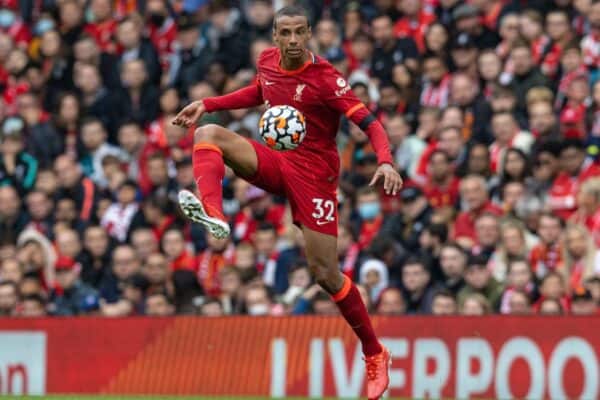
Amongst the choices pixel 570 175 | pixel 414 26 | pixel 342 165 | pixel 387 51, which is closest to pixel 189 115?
pixel 570 175

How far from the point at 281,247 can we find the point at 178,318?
1577 millimetres

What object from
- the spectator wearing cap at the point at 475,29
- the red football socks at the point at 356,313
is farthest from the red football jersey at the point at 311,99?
the spectator wearing cap at the point at 475,29

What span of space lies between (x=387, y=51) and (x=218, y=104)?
21.1 feet

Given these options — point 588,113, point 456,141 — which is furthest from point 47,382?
point 588,113

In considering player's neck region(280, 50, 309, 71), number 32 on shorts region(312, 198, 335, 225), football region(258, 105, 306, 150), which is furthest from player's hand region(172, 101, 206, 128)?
number 32 on shorts region(312, 198, 335, 225)

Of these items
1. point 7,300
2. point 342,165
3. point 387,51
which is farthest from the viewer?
point 387,51

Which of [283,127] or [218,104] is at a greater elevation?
[218,104]

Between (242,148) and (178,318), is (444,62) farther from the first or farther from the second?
(242,148)

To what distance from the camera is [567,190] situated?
49.3ft

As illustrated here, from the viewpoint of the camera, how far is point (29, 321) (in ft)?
51.2

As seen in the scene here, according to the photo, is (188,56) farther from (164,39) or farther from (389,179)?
(389,179)

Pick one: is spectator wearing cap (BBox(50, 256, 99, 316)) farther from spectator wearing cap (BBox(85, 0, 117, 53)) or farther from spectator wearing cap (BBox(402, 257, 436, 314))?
spectator wearing cap (BBox(85, 0, 117, 53))

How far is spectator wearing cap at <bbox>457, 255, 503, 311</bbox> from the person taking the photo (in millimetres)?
14586

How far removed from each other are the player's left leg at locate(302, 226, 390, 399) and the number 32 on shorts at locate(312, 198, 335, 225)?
0.30 feet
